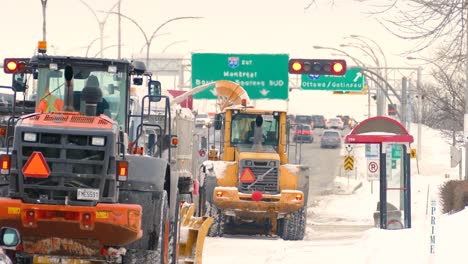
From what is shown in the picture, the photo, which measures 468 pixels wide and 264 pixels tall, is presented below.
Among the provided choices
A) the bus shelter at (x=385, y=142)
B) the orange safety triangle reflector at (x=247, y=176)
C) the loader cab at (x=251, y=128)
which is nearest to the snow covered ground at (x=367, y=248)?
the bus shelter at (x=385, y=142)

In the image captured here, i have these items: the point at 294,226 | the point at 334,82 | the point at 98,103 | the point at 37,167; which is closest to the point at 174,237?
the point at 98,103

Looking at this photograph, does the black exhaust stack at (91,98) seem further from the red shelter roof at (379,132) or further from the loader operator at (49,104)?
the red shelter roof at (379,132)

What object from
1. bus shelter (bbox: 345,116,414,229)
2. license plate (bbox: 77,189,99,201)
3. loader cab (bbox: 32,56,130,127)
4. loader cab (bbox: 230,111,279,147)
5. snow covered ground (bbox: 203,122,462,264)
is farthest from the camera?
loader cab (bbox: 230,111,279,147)

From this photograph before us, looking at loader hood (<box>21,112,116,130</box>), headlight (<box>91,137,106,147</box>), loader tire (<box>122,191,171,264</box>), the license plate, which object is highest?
loader hood (<box>21,112,116,130</box>)

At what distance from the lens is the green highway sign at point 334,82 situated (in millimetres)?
75000

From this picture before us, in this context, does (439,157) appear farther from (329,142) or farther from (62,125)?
(62,125)

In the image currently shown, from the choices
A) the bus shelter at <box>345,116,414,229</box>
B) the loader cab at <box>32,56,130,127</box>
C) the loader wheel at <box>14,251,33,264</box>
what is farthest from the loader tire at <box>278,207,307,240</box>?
the loader wheel at <box>14,251,33,264</box>

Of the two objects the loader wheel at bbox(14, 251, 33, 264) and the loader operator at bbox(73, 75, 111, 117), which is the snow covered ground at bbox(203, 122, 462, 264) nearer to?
the loader operator at bbox(73, 75, 111, 117)

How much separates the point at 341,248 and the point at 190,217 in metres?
6.77

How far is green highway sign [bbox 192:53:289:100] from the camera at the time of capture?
5819 centimetres

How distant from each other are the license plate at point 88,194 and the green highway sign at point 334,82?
2441 inches

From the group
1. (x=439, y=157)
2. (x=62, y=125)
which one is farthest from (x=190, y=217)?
(x=439, y=157)

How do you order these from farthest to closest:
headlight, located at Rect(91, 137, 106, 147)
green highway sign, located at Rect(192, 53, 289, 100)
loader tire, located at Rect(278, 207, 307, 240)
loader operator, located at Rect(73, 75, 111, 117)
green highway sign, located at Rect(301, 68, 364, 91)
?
green highway sign, located at Rect(301, 68, 364, 91)
green highway sign, located at Rect(192, 53, 289, 100)
loader tire, located at Rect(278, 207, 307, 240)
loader operator, located at Rect(73, 75, 111, 117)
headlight, located at Rect(91, 137, 106, 147)

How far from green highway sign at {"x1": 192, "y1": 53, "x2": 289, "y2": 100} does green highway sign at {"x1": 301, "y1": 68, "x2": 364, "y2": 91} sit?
637 inches
